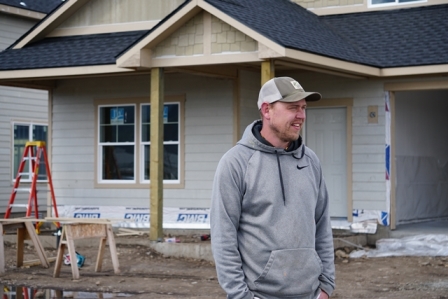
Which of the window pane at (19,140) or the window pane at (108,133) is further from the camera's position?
the window pane at (19,140)

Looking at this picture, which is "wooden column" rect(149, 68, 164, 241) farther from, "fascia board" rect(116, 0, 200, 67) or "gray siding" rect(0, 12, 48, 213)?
"gray siding" rect(0, 12, 48, 213)

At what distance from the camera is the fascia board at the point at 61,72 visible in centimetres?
1423

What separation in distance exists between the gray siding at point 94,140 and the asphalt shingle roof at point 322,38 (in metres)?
1.26

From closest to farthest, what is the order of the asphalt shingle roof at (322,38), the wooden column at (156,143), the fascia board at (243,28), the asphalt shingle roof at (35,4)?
the fascia board at (243,28) < the asphalt shingle roof at (322,38) < the wooden column at (156,143) < the asphalt shingle roof at (35,4)

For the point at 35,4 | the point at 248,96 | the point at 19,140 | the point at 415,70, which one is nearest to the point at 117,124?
the point at 248,96

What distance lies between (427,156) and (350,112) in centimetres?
265

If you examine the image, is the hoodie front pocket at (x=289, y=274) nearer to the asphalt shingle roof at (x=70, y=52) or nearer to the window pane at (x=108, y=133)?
the asphalt shingle roof at (x=70, y=52)

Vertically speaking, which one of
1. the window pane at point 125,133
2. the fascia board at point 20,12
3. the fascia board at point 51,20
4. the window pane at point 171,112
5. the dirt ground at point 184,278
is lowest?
the dirt ground at point 184,278

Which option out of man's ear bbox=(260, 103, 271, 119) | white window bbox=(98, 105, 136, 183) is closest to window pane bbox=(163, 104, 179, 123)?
white window bbox=(98, 105, 136, 183)

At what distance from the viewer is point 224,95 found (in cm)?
1551

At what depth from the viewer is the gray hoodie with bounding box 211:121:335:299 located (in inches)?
159

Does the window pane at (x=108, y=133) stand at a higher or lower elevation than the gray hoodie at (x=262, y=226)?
higher

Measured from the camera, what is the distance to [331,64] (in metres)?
13.0

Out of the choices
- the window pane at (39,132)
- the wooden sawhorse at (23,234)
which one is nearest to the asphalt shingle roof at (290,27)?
Answer: the wooden sawhorse at (23,234)
